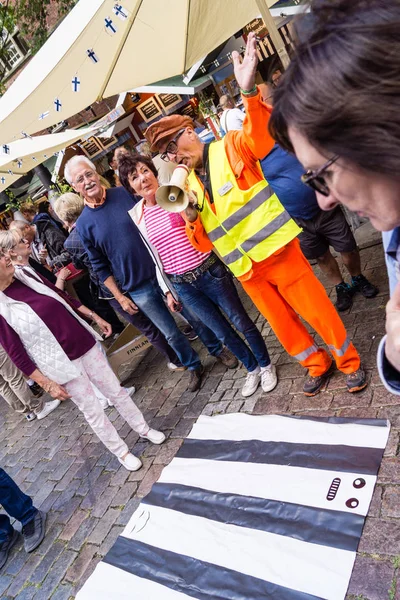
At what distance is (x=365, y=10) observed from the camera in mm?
788

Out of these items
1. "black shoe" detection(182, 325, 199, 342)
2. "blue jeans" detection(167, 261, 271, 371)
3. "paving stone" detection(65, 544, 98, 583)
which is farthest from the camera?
"black shoe" detection(182, 325, 199, 342)

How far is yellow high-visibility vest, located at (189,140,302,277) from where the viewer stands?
2891 mm

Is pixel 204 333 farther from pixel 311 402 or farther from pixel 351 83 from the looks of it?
pixel 351 83

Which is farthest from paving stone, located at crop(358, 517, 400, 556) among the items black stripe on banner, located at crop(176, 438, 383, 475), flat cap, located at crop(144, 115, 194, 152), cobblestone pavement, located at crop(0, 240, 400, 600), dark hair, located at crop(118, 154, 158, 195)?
dark hair, located at crop(118, 154, 158, 195)

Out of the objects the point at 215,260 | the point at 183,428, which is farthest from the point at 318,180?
the point at 183,428

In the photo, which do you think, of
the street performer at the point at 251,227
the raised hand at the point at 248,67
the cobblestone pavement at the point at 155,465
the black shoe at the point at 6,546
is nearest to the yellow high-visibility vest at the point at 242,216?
the street performer at the point at 251,227

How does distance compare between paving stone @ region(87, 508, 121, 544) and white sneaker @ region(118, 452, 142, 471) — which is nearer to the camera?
paving stone @ region(87, 508, 121, 544)

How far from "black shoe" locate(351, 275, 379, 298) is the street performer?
104 cm

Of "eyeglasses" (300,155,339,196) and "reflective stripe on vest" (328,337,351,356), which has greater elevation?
"eyeglasses" (300,155,339,196)

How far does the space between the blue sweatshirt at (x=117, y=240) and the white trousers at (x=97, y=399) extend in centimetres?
96

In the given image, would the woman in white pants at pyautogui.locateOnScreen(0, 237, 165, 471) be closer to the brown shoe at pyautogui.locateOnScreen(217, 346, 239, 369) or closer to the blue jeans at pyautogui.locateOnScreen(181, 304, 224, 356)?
the blue jeans at pyautogui.locateOnScreen(181, 304, 224, 356)

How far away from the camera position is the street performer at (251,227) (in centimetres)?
287

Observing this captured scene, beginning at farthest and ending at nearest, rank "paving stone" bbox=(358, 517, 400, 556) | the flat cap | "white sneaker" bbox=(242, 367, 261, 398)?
Answer: "white sneaker" bbox=(242, 367, 261, 398)
the flat cap
"paving stone" bbox=(358, 517, 400, 556)

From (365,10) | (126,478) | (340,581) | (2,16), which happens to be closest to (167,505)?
(126,478)
